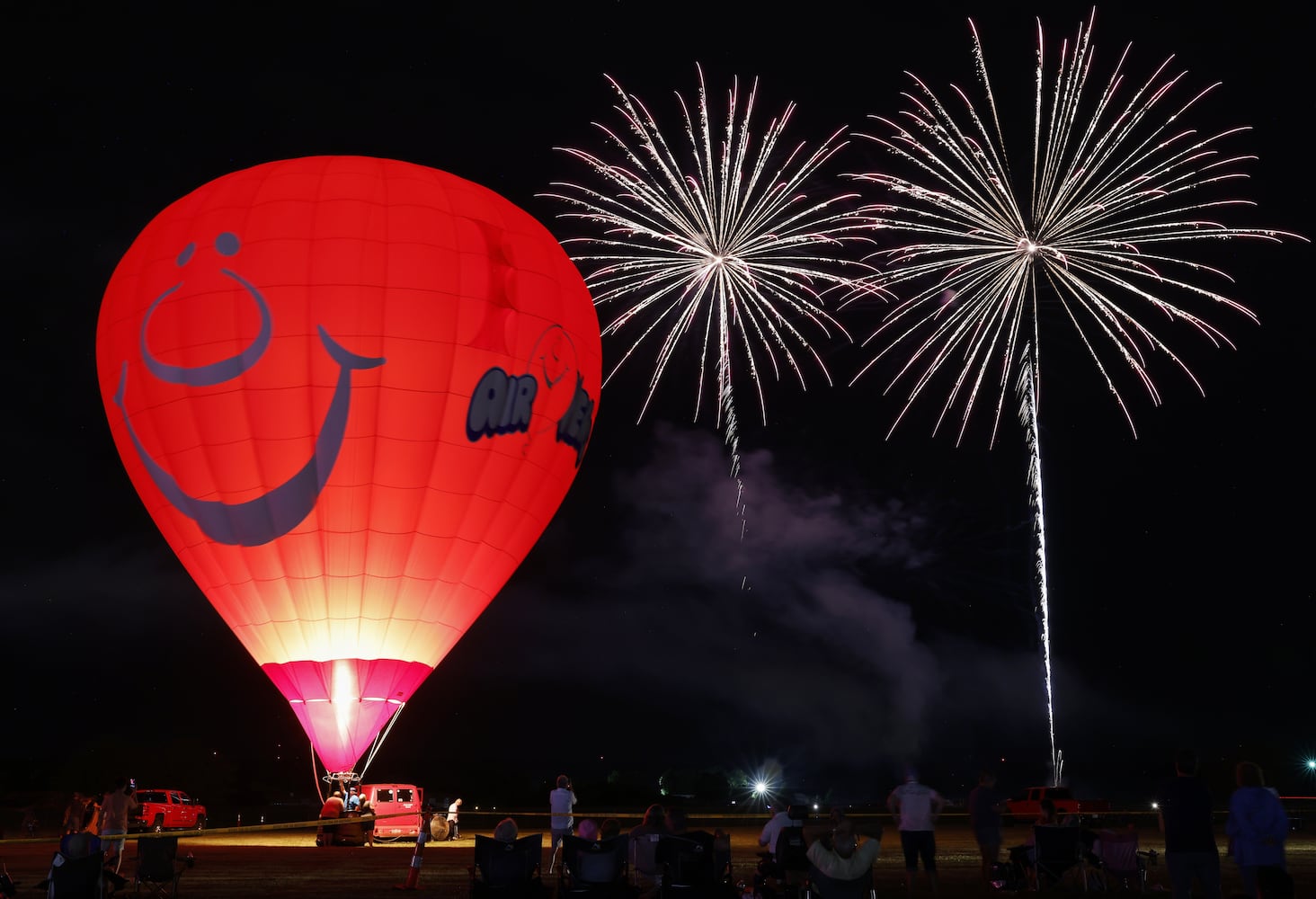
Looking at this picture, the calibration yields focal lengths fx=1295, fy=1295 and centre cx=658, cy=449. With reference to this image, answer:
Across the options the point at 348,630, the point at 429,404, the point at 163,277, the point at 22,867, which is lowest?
the point at 22,867

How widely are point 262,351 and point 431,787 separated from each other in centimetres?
6377

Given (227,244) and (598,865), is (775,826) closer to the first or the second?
(598,865)

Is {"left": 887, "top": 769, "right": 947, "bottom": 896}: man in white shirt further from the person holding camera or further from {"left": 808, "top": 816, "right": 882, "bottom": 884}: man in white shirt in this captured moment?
the person holding camera

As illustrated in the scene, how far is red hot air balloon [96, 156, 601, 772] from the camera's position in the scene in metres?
24.2

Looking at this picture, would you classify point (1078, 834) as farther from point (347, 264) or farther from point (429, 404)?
point (347, 264)

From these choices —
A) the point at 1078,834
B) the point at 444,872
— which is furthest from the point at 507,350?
the point at 1078,834

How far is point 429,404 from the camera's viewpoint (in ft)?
80.4

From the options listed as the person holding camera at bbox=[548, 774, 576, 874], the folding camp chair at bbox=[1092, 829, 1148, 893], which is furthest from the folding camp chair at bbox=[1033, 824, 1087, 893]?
the person holding camera at bbox=[548, 774, 576, 874]

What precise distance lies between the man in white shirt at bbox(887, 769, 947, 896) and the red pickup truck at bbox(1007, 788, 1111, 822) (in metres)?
15.8

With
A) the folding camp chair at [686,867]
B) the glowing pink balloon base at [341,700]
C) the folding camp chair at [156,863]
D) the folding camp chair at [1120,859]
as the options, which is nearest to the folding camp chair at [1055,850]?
the folding camp chair at [1120,859]

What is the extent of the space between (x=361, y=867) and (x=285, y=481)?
755cm

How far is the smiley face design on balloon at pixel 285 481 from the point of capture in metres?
24.1

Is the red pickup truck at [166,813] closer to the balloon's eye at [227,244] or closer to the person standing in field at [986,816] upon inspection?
the balloon's eye at [227,244]

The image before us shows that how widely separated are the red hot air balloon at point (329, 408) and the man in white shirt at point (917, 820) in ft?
40.2
